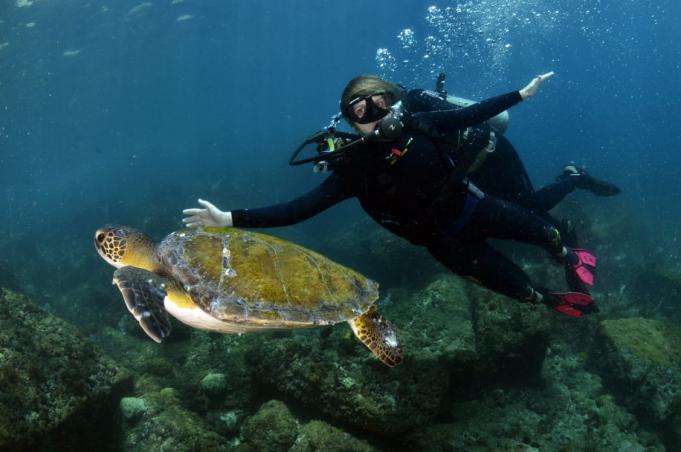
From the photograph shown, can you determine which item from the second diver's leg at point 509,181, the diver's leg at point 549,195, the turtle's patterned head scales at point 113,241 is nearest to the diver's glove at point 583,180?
the diver's leg at point 549,195

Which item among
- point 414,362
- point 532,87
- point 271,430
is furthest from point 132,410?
point 532,87

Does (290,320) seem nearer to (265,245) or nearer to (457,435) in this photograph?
(265,245)

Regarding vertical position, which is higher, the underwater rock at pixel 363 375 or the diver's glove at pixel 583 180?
the diver's glove at pixel 583 180

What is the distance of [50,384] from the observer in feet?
11.2

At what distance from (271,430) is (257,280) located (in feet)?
5.60

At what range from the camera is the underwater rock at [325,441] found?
11.0 feet

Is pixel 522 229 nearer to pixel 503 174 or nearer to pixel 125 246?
pixel 503 174

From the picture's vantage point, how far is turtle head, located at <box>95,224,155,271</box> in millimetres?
3139

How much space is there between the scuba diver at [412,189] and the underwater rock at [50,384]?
76.4 inches

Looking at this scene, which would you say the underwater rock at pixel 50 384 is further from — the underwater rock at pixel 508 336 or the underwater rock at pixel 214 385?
the underwater rock at pixel 508 336

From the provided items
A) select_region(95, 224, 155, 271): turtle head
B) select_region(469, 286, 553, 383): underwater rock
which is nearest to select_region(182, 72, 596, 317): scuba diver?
select_region(95, 224, 155, 271): turtle head

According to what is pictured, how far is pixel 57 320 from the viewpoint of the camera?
419cm

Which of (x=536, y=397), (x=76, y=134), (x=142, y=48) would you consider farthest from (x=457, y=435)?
(x=76, y=134)

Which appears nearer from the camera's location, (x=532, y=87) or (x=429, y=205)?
(x=429, y=205)
